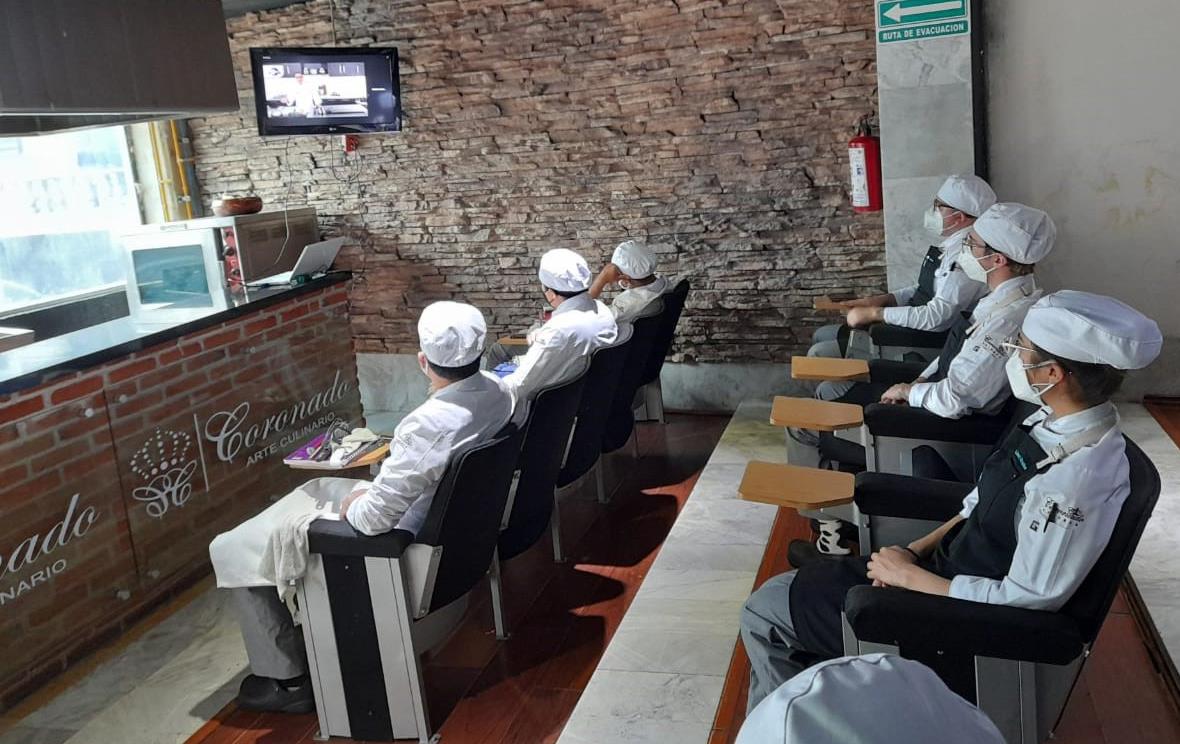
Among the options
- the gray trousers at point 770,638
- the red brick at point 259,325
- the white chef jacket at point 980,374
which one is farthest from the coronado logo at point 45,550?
the white chef jacket at point 980,374

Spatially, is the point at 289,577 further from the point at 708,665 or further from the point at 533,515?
the point at 708,665

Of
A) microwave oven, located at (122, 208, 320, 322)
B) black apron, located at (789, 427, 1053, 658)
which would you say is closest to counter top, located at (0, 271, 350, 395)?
microwave oven, located at (122, 208, 320, 322)

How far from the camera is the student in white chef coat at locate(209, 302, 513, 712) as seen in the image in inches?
111

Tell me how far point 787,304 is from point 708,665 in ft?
10.6

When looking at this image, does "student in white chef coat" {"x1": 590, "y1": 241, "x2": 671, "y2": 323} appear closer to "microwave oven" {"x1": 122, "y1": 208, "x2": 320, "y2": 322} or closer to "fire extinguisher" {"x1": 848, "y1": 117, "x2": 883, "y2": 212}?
"fire extinguisher" {"x1": 848, "y1": 117, "x2": 883, "y2": 212}

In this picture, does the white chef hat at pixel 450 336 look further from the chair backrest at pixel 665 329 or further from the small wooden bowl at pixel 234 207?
the small wooden bowl at pixel 234 207

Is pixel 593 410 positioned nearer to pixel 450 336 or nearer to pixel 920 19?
pixel 450 336

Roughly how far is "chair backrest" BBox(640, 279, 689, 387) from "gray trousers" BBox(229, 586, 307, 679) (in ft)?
8.21

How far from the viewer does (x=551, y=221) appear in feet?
20.7

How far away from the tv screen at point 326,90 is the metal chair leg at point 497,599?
353 centimetres

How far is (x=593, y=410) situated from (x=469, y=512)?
1.33m

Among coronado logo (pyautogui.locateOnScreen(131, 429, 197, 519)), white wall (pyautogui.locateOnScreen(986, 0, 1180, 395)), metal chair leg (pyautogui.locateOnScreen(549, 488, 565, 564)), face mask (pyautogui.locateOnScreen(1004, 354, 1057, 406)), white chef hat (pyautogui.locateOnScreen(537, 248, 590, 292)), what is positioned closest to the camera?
face mask (pyautogui.locateOnScreen(1004, 354, 1057, 406))

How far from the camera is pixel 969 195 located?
4.52 metres

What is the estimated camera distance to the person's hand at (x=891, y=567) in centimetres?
229
